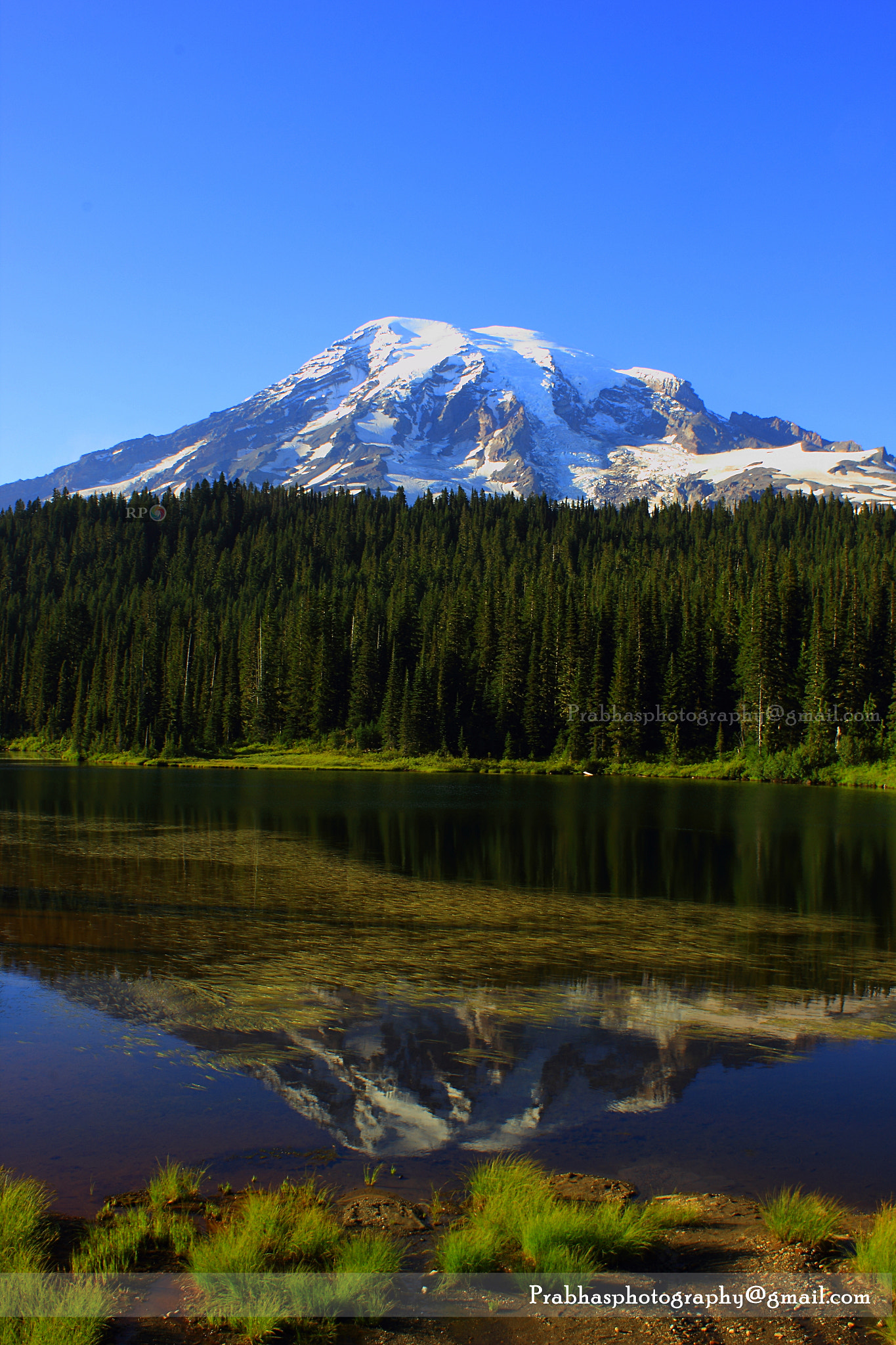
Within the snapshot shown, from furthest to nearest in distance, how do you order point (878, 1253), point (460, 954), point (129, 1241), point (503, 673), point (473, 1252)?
point (503, 673)
point (460, 954)
point (129, 1241)
point (473, 1252)
point (878, 1253)

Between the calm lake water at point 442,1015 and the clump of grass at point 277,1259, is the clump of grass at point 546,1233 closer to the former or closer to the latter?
the clump of grass at point 277,1259

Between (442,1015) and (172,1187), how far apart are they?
7096 millimetres

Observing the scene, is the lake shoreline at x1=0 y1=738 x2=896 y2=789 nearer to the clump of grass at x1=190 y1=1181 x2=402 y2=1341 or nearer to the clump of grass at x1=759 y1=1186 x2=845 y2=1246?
the clump of grass at x1=759 y1=1186 x2=845 y2=1246

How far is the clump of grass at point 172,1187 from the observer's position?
8664 mm

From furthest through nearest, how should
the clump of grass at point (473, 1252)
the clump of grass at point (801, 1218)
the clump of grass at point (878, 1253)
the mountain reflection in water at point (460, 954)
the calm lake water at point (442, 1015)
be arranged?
the mountain reflection in water at point (460, 954) < the calm lake water at point (442, 1015) < the clump of grass at point (801, 1218) < the clump of grass at point (473, 1252) < the clump of grass at point (878, 1253)

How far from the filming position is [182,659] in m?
140

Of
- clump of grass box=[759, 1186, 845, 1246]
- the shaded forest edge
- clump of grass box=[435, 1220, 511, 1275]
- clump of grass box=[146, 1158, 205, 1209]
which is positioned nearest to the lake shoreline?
the shaded forest edge

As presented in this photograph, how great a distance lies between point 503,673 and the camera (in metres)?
119

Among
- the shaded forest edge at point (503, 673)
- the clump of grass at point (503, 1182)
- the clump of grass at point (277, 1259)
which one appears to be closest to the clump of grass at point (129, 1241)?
the clump of grass at point (277, 1259)

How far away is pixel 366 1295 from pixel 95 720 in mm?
137893

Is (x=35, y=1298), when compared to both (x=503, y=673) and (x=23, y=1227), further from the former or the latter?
(x=503, y=673)

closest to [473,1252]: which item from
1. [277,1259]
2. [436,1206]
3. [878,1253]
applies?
[436,1206]

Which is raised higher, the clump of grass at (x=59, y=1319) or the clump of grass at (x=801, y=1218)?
the clump of grass at (x=59, y=1319)

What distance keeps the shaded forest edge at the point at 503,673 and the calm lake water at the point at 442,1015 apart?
65.8 m
